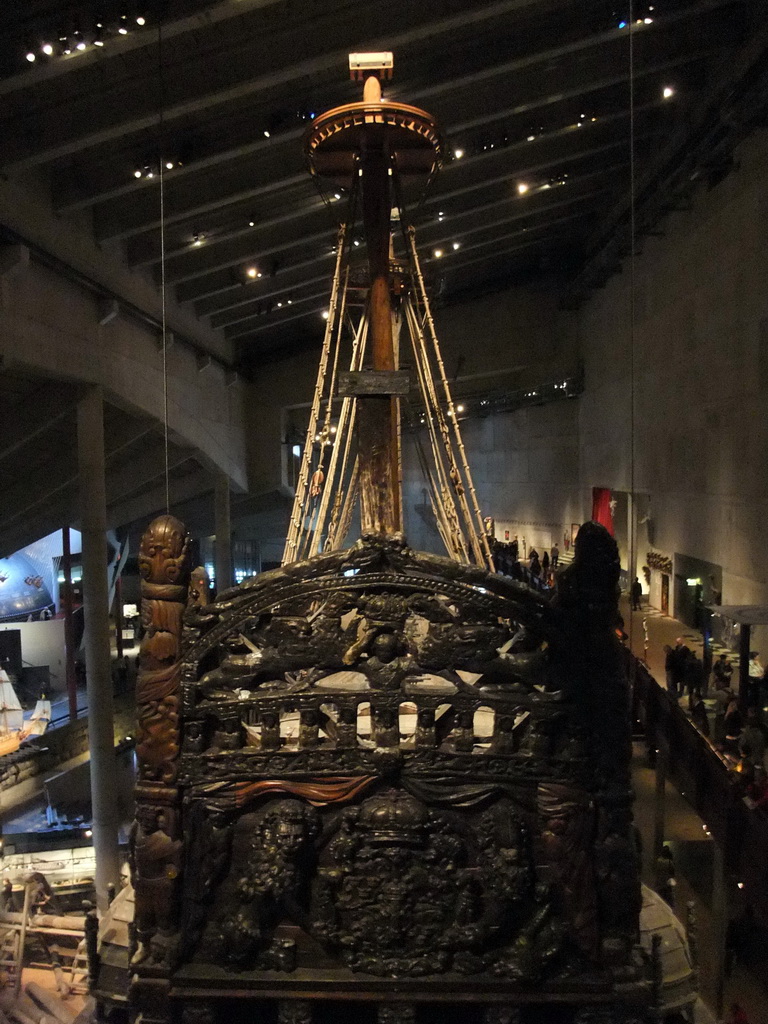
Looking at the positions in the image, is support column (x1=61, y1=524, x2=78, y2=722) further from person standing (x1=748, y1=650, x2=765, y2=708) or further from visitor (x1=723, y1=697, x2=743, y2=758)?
person standing (x1=748, y1=650, x2=765, y2=708)

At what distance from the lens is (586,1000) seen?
88.4 inches

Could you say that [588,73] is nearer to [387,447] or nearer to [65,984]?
[387,447]

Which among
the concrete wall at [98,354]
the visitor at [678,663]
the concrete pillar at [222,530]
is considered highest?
the concrete wall at [98,354]

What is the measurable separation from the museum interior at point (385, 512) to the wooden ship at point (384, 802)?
12mm

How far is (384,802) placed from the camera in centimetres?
230

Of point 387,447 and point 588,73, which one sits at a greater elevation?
point 588,73

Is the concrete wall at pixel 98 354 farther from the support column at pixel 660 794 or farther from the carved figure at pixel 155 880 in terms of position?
the support column at pixel 660 794

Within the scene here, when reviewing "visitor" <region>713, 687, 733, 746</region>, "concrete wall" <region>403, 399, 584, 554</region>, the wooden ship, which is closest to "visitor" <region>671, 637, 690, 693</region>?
"visitor" <region>713, 687, 733, 746</region>

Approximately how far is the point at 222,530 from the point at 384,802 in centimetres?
1195

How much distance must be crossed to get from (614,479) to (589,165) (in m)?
5.33

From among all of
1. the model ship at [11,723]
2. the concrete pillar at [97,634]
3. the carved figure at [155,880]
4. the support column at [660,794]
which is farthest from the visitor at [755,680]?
the model ship at [11,723]

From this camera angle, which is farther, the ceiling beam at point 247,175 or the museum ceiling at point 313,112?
the ceiling beam at point 247,175

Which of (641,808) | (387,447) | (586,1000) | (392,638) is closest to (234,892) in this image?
(392,638)

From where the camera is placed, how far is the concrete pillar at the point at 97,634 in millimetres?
7875
